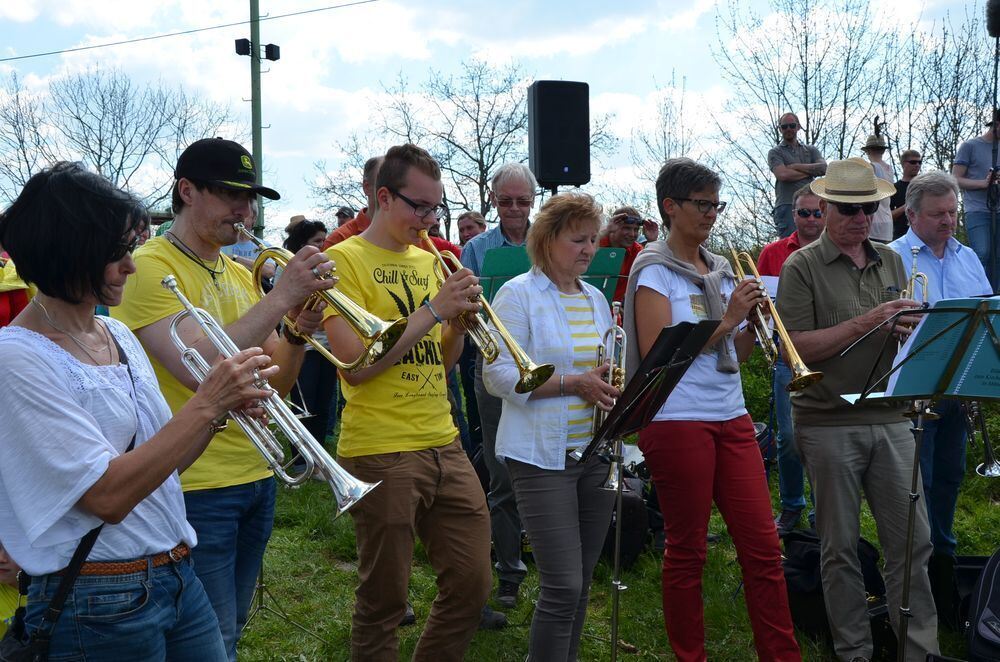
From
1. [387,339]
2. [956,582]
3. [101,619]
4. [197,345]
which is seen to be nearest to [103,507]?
[101,619]

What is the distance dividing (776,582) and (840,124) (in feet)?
54.0

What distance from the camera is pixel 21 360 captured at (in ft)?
6.80

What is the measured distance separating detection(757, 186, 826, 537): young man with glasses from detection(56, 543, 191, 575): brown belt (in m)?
4.95

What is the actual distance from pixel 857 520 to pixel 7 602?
3.53 metres

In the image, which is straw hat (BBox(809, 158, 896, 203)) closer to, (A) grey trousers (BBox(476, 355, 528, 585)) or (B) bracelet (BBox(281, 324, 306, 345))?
(A) grey trousers (BBox(476, 355, 528, 585))

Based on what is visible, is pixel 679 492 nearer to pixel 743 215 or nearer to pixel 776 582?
pixel 776 582

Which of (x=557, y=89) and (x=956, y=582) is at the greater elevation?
(x=557, y=89)

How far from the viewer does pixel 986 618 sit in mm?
4145

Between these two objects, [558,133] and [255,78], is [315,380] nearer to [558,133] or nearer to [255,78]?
[558,133]

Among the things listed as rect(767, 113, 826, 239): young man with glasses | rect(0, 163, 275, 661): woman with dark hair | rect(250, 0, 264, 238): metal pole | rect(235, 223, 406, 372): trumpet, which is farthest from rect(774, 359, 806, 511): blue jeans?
rect(250, 0, 264, 238): metal pole

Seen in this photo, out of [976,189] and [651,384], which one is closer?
[651,384]

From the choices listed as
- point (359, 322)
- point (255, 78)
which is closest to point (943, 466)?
point (359, 322)

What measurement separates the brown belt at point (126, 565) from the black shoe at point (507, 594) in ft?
10.4

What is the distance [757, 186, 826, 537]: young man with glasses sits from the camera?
6559mm
